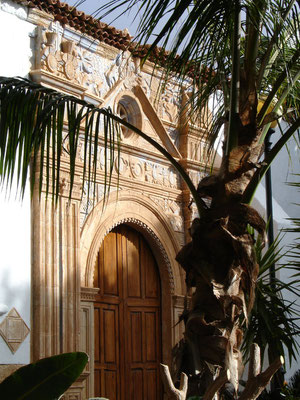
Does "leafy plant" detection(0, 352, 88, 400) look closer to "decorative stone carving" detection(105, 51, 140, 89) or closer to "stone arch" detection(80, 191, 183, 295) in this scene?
"stone arch" detection(80, 191, 183, 295)

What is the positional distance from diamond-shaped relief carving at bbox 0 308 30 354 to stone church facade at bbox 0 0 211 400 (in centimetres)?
26

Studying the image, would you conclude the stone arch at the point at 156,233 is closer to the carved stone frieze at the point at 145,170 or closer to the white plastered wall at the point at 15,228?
the carved stone frieze at the point at 145,170

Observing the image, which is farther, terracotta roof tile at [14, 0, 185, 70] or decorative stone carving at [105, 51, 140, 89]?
decorative stone carving at [105, 51, 140, 89]

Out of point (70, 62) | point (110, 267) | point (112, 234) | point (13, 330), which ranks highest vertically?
point (70, 62)

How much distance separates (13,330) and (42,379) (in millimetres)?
8002

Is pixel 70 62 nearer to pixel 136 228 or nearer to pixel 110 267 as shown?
pixel 136 228

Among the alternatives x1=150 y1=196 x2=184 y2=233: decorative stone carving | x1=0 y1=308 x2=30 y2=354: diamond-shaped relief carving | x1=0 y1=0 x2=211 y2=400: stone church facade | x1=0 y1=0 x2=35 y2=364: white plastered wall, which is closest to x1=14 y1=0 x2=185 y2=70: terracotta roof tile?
x1=0 y1=0 x2=211 y2=400: stone church facade

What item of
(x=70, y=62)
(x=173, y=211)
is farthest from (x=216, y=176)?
(x=173, y=211)

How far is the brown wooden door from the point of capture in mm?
13109

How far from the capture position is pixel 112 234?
1370cm

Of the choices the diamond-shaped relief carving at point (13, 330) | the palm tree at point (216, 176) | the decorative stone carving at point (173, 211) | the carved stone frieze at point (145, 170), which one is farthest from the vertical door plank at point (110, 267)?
the palm tree at point (216, 176)

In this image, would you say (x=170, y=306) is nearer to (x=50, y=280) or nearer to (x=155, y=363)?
(x=155, y=363)

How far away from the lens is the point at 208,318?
20.2 feet

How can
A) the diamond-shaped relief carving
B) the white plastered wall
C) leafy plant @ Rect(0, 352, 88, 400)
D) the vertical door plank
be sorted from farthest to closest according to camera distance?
the vertical door plank < the white plastered wall < the diamond-shaped relief carving < leafy plant @ Rect(0, 352, 88, 400)
